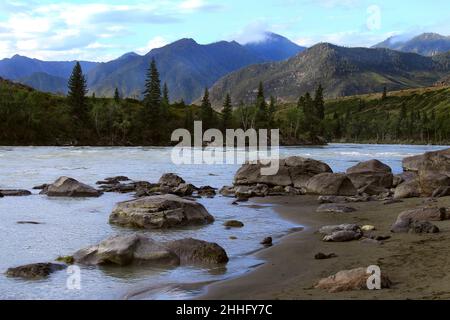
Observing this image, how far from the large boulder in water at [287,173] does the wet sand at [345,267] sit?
15.9 meters

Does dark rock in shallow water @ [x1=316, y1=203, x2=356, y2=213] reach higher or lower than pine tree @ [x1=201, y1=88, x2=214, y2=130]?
lower

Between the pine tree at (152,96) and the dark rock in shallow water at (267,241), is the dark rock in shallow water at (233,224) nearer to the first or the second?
Answer: the dark rock in shallow water at (267,241)

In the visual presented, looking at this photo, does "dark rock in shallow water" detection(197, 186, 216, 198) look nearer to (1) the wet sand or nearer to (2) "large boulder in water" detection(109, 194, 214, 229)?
(2) "large boulder in water" detection(109, 194, 214, 229)

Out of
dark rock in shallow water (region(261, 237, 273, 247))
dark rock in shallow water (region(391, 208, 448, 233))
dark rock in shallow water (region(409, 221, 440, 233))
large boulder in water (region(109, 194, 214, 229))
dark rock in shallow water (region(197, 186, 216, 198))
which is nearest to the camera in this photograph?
dark rock in shallow water (region(409, 221, 440, 233))

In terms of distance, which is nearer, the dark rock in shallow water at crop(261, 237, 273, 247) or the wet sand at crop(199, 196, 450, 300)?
the wet sand at crop(199, 196, 450, 300)

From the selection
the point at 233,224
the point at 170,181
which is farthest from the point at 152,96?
the point at 233,224

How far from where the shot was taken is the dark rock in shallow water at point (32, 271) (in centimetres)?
1345

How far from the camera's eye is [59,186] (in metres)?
32.3

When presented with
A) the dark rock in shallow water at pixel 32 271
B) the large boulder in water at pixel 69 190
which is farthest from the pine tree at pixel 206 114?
the dark rock in shallow water at pixel 32 271

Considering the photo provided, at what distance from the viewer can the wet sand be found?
1072cm

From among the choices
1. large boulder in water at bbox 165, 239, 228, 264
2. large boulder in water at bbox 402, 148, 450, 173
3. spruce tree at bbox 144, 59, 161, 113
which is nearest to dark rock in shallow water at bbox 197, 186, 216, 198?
large boulder in water at bbox 402, 148, 450, 173

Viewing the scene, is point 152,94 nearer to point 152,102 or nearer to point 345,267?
point 152,102

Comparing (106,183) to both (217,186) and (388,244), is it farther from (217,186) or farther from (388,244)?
(388,244)

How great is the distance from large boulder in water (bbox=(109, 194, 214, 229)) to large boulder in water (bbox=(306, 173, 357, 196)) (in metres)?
13.1
